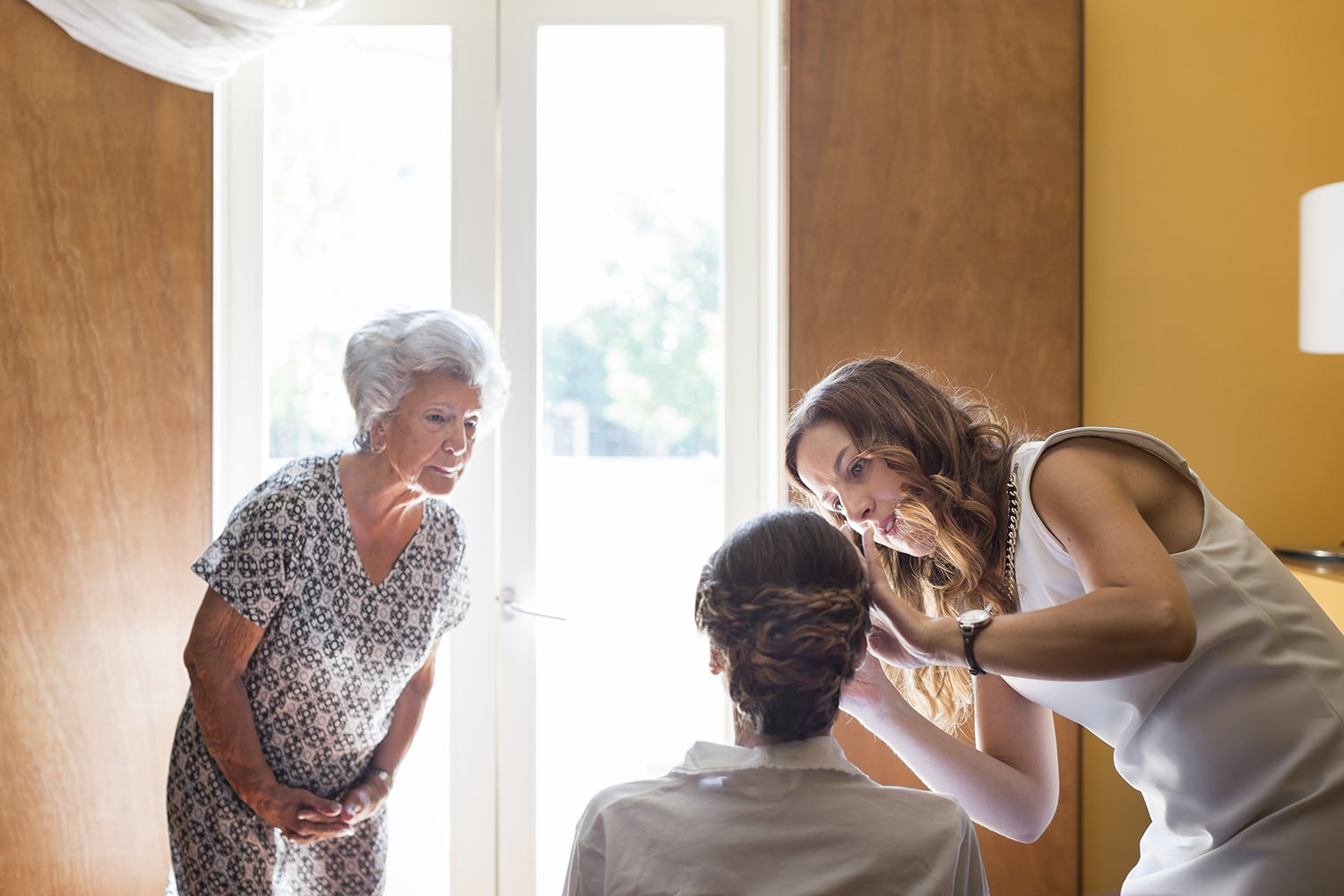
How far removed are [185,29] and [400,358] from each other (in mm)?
1073

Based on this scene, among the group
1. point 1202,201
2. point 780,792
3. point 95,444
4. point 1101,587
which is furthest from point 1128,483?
point 95,444

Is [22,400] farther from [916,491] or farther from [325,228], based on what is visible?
[916,491]

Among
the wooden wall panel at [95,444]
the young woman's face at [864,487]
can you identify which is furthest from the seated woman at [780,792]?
the wooden wall panel at [95,444]

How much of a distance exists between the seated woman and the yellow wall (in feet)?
4.70

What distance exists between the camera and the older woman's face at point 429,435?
5.05ft

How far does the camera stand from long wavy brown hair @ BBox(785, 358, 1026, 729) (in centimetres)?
135

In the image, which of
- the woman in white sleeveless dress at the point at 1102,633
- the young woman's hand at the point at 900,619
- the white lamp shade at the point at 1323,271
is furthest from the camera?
the white lamp shade at the point at 1323,271

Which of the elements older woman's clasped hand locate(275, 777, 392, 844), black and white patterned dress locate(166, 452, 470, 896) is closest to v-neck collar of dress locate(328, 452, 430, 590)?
black and white patterned dress locate(166, 452, 470, 896)

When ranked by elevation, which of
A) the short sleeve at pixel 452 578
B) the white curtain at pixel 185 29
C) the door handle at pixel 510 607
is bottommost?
the door handle at pixel 510 607

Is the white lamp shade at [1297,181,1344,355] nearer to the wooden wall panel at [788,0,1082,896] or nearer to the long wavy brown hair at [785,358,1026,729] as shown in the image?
the wooden wall panel at [788,0,1082,896]

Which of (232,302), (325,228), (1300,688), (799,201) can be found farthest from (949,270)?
(232,302)

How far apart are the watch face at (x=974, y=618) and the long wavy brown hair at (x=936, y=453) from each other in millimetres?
209

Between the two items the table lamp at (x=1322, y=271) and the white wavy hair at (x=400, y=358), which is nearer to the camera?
the white wavy hair at (x=400, y=358)

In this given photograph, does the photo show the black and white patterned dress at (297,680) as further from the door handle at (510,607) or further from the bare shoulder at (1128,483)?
the bare shoulder at (1128,483)
